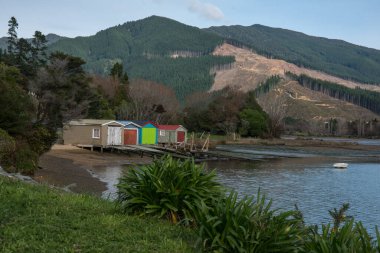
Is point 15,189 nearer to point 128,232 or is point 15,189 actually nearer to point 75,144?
point 128,232

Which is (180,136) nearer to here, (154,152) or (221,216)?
(154,152)

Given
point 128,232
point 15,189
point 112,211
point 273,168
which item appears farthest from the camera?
point 273,168

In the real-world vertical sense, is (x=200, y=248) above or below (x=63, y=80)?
below

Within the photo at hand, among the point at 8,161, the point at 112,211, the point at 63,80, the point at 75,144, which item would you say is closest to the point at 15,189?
the point at 112,211

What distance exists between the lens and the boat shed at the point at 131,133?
187 feet

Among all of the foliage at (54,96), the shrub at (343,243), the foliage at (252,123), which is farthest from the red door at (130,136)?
the shrub at (343,243)

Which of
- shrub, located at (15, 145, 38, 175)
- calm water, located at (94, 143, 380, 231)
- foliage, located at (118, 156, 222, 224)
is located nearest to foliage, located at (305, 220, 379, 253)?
foliage, located at (118, 156, 222, 224)

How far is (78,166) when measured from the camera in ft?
127

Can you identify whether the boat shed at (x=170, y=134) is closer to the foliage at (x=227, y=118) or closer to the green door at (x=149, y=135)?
the green door at (x=149, y=135)

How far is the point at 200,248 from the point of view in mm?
6402

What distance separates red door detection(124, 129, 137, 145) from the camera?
187 feet

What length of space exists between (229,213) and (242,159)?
164 feet

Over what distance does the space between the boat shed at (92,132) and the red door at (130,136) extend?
Answer: 5.97 feet

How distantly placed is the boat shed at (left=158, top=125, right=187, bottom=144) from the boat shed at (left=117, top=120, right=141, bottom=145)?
7.14 meters
